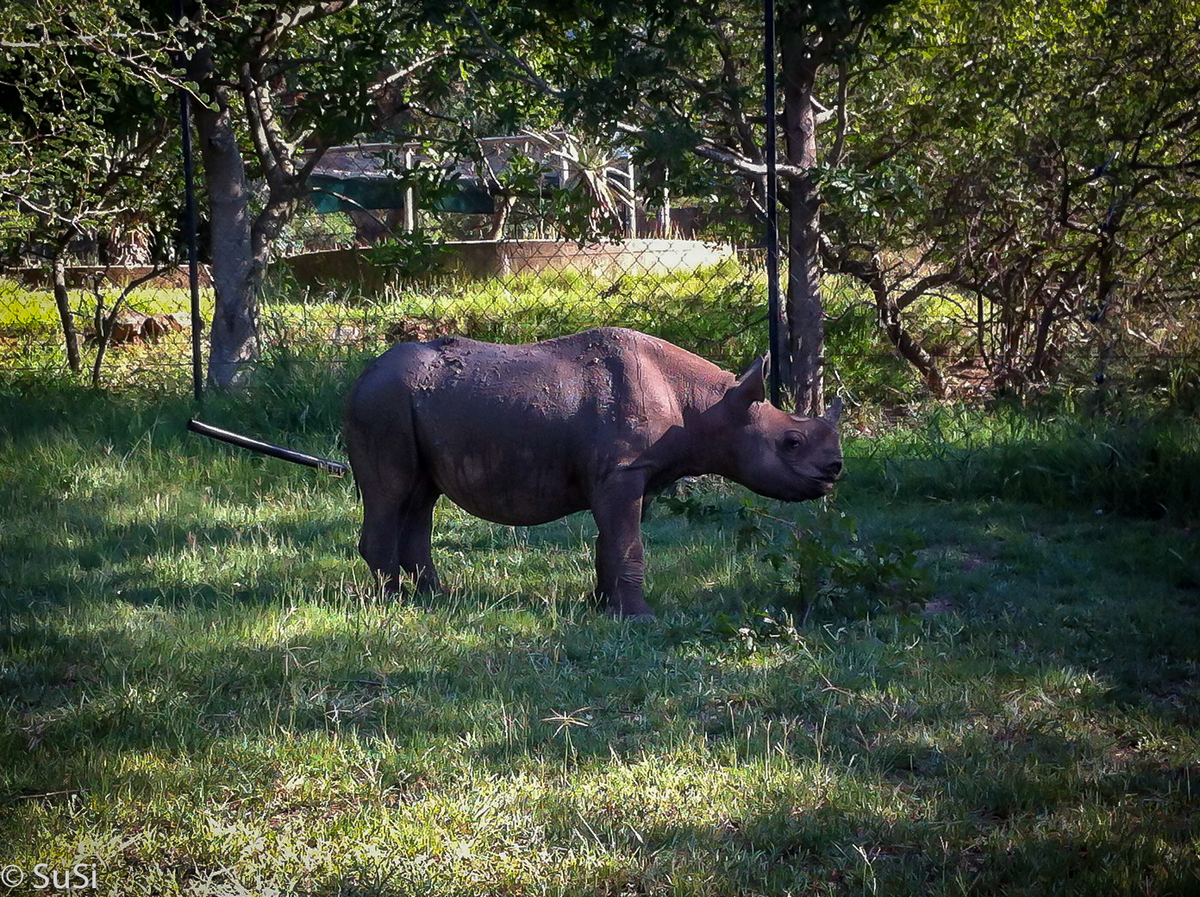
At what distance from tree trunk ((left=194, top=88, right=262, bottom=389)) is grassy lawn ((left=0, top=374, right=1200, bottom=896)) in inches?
150

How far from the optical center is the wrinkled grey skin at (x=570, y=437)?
5773 millimetres

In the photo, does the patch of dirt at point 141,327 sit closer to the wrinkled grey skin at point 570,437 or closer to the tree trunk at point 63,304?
the tree trunk at point 63,304

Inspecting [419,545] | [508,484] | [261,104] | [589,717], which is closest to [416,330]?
[261,104]

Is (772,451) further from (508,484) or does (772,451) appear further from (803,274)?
(803,274)

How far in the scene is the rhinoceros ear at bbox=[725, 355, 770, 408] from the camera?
5840 mm

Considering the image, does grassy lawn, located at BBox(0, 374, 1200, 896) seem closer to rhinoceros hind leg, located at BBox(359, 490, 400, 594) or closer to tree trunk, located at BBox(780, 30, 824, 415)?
rhinoceros hind leg, located at BBox(359, 490, 400, 594)

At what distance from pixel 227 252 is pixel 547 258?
165 inches

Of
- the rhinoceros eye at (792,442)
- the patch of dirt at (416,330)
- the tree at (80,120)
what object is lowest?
the rhinoceros eye at (792,442)

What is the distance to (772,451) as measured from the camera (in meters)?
5.91

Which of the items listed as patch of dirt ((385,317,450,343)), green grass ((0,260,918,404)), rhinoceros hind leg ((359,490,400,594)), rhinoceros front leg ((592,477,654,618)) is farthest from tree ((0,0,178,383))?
rhinoceros front leg ((592,477,654,618))

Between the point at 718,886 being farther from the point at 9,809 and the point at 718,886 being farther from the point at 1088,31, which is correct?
the point at 1088,31

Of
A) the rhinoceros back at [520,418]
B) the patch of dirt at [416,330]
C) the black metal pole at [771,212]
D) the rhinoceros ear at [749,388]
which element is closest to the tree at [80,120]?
the patch of dirt at [416,330]

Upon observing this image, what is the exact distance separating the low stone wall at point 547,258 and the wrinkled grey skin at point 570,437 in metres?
7.62

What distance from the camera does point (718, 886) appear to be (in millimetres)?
3291
